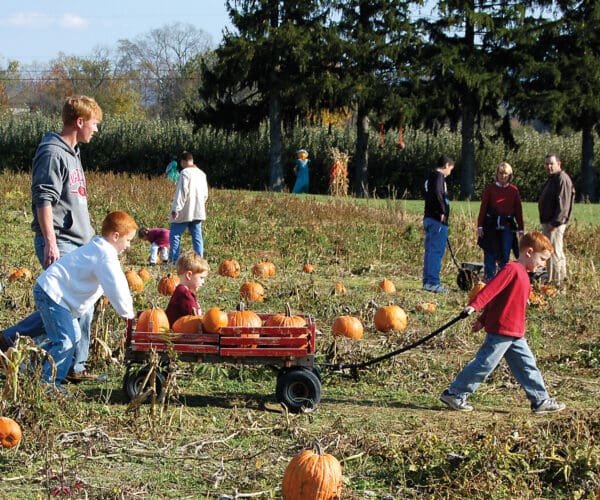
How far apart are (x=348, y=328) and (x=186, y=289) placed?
6.40 feet

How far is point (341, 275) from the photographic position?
43.7ft

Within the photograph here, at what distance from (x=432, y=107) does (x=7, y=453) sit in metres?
29.1

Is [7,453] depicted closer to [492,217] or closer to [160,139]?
[492,217]

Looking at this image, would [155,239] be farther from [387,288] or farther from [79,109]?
[79,109]

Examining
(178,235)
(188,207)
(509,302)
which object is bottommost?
(178,235)

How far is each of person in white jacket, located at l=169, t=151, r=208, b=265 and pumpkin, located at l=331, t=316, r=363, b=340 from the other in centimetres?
506

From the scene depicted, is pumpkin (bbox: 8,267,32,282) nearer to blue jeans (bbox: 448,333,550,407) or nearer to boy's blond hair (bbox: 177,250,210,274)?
boy's blond hair (bbox: 177,250,210,274)

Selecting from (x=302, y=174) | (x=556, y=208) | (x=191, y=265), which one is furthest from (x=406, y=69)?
(x=191, y=265)

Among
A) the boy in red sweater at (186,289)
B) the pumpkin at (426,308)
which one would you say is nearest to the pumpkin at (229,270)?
the pumpkin at (426,308)

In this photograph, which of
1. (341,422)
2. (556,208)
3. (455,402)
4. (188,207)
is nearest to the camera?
(341,422)

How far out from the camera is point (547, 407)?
6215 mm

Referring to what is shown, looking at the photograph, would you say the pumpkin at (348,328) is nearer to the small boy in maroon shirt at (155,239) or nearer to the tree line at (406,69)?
the small boy in maroon shirt at (155,239)

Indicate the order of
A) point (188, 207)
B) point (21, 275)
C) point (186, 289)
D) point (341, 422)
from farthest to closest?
1. point (188, 207)
2. point (21, 275)
3. point (186, 289)
4. point (341, 422)

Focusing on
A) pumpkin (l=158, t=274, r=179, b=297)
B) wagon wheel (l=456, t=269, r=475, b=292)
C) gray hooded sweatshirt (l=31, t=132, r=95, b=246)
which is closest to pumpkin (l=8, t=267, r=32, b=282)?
pumpkin (l=158, t=274, r=179, b=297)
